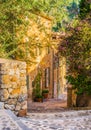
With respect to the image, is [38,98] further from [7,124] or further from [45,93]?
[7,124]

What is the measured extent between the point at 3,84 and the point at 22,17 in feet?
23.8

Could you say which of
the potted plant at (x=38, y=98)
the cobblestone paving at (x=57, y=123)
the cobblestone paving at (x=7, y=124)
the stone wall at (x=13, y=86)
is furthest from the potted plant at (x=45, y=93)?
the cobblestone paving at (x=7, y=124)

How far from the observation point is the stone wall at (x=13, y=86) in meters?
10.0

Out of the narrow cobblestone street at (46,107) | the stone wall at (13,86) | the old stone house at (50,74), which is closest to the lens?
the stone wall at (13,86)

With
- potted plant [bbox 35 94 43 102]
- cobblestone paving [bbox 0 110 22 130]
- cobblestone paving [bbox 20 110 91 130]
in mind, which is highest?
cobblestone paving [bbox 0 110 22 130]

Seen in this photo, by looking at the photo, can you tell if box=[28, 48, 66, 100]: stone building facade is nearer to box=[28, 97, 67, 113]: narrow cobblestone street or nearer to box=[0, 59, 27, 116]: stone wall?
box=[28, 97, 67, 113]: narrow cobblestone street

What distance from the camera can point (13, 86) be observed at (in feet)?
33.7

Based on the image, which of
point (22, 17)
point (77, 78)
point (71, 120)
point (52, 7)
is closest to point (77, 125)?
point (71, 120)

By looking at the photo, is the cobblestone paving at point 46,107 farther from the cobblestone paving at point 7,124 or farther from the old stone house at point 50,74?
the cobblestone paving at point 7,124

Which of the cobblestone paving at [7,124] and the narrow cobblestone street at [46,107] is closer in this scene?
the cobblestone paving at [7,124]

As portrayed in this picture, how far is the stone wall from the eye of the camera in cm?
1002

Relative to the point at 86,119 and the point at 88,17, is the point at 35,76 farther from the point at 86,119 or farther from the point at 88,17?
the point at 86,119

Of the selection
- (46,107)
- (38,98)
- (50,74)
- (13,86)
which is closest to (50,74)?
(50,74)

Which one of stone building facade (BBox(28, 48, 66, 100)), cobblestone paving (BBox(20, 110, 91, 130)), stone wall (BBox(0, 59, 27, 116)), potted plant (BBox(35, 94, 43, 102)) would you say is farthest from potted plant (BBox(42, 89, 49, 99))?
stone wall (BBox(0, 59, 27, 116))
